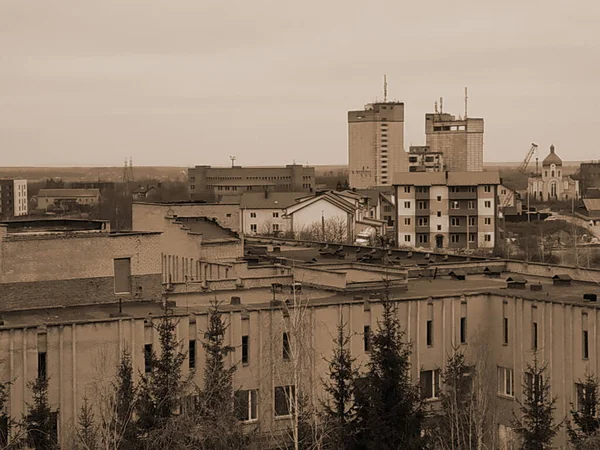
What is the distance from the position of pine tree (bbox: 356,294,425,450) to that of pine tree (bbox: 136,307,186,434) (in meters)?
5.45

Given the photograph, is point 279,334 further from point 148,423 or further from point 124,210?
point 124,210

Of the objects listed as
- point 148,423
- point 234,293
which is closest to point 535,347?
point 234,293

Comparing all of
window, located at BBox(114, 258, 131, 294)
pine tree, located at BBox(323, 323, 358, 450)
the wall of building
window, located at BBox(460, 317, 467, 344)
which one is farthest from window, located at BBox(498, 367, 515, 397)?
window, located at BBox(114, 258, 131, 294)

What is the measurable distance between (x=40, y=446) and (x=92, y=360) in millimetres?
3512

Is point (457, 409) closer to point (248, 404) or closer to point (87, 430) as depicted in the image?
point (248, 404)

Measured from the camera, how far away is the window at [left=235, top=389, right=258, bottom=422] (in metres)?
36.8

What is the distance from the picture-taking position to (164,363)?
33.4 meters

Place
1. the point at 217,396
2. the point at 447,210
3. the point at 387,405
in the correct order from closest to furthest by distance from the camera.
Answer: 1. the point at 217,396
2. the point at 387,405
3. the point at 447,210

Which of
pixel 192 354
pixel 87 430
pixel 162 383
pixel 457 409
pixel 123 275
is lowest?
pixel 457 409

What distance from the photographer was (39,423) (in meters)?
31.6

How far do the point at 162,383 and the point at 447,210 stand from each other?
92.2 meters

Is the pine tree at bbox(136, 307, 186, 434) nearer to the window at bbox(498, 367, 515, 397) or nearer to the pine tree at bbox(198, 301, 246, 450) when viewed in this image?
the pine tree at bbox(198, 301, 246, 450)

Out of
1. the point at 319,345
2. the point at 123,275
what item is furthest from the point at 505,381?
the point at 123,275

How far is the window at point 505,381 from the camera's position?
4000 cm
